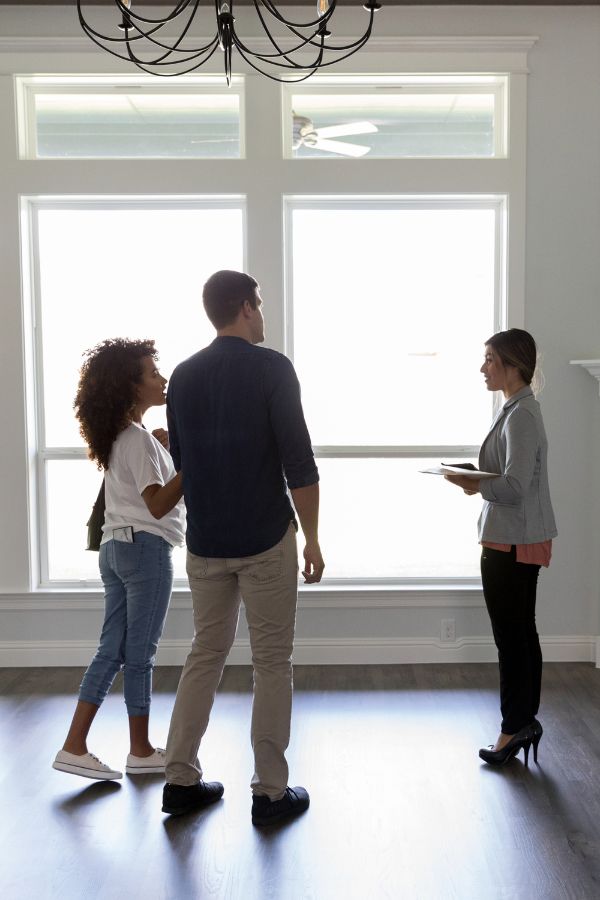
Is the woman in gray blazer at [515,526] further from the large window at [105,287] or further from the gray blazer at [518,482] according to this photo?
the large window at [105,287]

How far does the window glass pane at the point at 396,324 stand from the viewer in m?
4.30

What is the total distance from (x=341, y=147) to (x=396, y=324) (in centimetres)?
91

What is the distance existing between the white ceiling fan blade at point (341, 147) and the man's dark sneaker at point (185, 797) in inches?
117

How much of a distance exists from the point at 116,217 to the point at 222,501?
2391mm

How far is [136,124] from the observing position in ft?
13.9

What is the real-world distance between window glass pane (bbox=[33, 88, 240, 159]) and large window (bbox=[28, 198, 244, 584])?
0.27 meters

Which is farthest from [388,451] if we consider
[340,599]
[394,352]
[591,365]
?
[591,365]

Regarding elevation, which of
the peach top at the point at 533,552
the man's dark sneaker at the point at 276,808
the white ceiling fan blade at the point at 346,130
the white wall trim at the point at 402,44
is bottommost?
the man's dark sneaker at the point at 276,808

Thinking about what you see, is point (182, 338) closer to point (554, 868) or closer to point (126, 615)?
point (126, 615)

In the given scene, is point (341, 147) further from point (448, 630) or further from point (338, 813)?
point (338, 813)

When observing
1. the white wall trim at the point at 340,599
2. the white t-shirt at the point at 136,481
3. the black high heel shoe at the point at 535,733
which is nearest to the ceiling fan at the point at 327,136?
the white t-shirt at the point at 136,481

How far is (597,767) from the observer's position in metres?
2.96

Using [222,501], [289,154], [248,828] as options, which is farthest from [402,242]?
[248,828]

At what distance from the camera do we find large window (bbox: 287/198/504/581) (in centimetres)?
430
